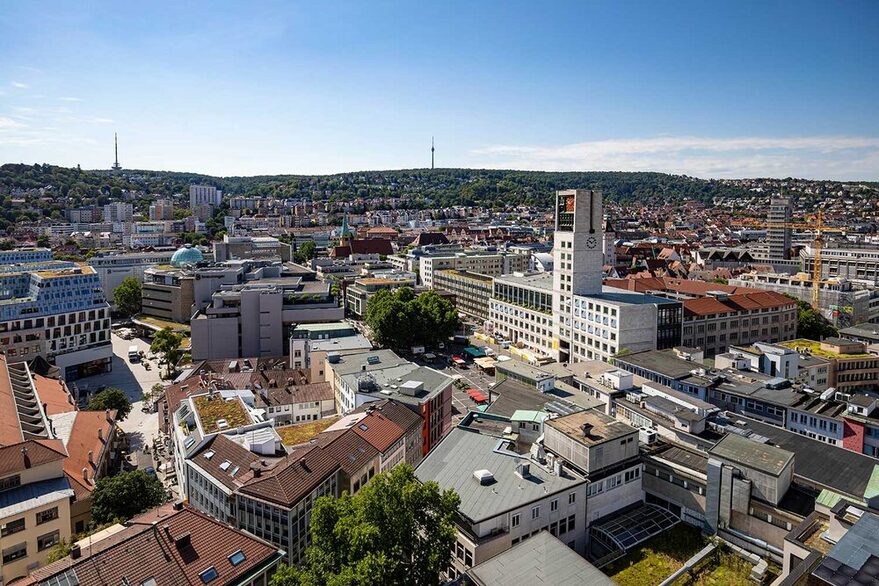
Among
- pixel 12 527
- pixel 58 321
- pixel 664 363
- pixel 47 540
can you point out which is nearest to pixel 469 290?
pixel 664 363

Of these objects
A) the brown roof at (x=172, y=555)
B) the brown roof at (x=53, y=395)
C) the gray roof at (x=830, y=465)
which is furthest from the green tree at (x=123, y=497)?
the gray roof at (x=830, y=465)

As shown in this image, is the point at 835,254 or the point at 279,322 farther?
the point at 835,254

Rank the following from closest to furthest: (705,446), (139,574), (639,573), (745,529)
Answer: (139,574)
(639,573)
(745,529)
(705,446)

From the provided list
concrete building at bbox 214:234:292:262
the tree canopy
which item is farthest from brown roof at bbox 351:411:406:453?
concrete building at bbox 214:234:292:262

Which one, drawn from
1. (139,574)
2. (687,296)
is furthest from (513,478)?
(687,296)

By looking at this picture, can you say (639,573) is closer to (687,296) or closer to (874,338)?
(874,338)

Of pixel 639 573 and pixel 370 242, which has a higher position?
pixel 370 242

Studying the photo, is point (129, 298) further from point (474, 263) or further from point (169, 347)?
point (474, 263)

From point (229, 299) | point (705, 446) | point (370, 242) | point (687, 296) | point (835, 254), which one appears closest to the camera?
point (705, 446)
